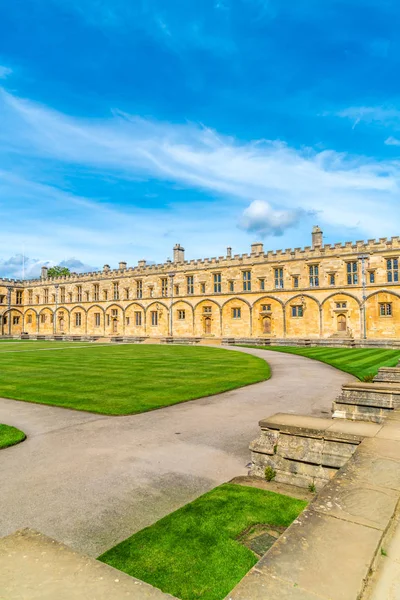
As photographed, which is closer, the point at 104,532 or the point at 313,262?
the point at 104,532

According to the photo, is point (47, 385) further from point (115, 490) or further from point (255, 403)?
point (115, 490)

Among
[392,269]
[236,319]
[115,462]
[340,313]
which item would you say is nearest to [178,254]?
[236,319]

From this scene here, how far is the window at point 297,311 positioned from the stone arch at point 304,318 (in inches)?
5.1

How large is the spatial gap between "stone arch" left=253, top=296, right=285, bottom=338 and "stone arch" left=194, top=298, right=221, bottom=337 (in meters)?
4.95

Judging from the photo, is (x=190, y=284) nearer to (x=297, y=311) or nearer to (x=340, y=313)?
(x=297, y=311)

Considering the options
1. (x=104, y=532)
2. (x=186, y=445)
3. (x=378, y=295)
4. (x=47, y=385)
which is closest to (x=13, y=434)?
(x=186, y=445)

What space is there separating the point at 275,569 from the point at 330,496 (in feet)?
3.78

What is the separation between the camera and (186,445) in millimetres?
6691

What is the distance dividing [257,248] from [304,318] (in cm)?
999

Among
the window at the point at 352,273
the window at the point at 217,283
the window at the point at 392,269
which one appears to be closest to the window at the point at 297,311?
the window at the point at 352,273

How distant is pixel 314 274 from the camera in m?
39.9

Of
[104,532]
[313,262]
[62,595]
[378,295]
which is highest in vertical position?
[313,262]

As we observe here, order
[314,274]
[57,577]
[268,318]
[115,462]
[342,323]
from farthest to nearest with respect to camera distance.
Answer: [268,318], [314,274], [342,323], [115,462], [57,577]

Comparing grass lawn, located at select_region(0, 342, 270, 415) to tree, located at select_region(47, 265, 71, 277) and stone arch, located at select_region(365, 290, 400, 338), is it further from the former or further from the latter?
tree, located at select_region(47, 265, 71, 277)
